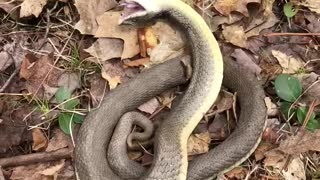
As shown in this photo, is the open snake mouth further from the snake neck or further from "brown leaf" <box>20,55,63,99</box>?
"brown leaf" <box>20,55,63,99</box>

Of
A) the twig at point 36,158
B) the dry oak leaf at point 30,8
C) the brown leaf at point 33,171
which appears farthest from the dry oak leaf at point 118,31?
the brown leaf at point 33,171

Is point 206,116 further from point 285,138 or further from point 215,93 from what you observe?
point 285,138

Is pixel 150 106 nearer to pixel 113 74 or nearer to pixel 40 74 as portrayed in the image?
pixel 113 74

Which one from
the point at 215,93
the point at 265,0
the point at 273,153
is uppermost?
the point at 265,0

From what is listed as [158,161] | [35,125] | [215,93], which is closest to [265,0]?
[215,93]

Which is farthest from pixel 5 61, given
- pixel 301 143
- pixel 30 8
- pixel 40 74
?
pixel 301 143

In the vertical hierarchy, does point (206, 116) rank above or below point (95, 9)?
below

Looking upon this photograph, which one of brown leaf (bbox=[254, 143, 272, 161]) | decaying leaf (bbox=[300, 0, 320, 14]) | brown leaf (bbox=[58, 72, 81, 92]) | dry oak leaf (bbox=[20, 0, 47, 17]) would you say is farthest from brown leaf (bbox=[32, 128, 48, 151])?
decaying leaf (bbox=[300, 0, 320, 14])
